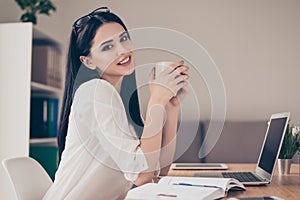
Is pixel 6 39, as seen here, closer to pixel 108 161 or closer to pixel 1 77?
pixel 1 77

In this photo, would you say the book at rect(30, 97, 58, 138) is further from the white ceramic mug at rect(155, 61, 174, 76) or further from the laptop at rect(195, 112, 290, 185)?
the white ceramic mug at rect(155, 61, 174, 76)

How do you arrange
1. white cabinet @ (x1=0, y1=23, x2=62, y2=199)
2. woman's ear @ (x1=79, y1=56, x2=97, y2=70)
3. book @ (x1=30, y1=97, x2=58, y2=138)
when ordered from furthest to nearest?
book @ (x1=30, y1=97, x2=58, y2=138), white cabinet @ (x1=0, y1=23, x2=62, y2=199), woman's ear @ (x1=79, y1=56, x2=97, y2=70)

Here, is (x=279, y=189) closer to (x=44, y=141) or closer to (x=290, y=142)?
(x=290, y=142)

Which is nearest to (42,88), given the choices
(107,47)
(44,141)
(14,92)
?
(14,92)

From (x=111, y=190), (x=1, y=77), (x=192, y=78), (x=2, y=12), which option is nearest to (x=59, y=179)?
(x=111, y=190)

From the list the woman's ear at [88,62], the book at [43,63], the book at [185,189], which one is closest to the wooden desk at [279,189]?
the book at [185,189]

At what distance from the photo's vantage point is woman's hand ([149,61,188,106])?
1.18 meters

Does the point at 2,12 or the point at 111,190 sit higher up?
the point at 2,12

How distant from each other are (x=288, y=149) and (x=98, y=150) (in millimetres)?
862

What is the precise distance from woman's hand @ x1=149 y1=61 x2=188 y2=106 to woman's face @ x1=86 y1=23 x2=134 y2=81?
9 cm

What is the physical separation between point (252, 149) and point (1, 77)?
72.0 inches

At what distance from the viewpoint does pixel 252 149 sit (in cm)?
330

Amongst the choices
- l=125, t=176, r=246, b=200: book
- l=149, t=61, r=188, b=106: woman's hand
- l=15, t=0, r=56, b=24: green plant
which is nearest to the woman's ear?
l=149, t=61, r=188, b=106: woman's hand

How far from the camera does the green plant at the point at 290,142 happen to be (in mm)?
1779
